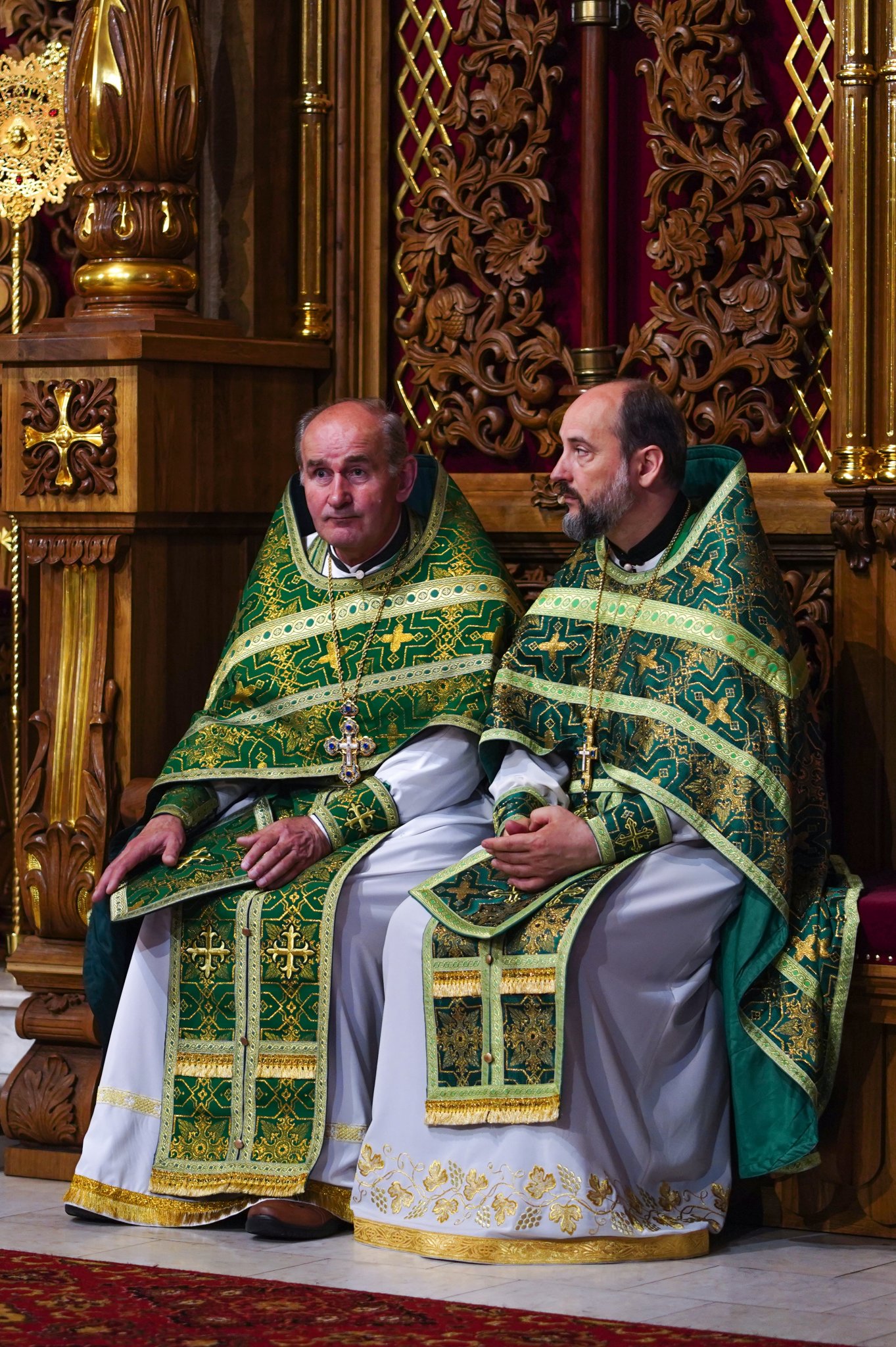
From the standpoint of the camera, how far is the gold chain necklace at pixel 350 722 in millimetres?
5727

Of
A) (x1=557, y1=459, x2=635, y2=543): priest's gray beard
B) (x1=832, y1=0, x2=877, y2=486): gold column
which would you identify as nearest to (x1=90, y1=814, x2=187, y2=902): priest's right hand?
(x1=557, y1=459, x2=635, y2=543): priest's gray beard

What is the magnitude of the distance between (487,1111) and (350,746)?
1.06 m

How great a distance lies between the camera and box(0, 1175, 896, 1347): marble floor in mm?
4551

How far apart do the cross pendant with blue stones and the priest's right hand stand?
0.41 meters

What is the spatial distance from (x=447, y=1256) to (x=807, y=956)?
1.01 m

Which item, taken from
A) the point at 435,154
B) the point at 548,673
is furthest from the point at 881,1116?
the point at 435,154

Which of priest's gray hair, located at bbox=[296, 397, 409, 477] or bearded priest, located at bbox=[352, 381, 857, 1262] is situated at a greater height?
priest's gray hair, located at bbox=[296, 397, 409, 477]

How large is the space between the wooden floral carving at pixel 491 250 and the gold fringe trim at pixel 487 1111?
7.15 feet

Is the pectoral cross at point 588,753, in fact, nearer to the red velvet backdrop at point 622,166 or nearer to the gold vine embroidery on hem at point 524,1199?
the gold vine embroidery on hem at point 524,1199

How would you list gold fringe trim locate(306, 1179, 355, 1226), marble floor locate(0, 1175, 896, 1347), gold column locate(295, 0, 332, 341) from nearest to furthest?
marble floor locate(0, 1175, 896, 1347), gold fringe trim locate(306, 1179, 355, 1226), gold column locate(295, 0, 332, 341)

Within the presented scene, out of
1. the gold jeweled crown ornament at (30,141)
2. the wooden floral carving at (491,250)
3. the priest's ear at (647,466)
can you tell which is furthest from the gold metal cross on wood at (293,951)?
the gold jeweled crown ornament at (30,141)

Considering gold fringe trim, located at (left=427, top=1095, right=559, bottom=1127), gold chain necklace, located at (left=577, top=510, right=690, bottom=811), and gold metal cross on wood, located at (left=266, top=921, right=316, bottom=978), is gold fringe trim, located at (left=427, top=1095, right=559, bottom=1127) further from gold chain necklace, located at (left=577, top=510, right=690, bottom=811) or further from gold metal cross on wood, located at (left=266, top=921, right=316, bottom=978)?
gold chain necklace, located at (left=577, top=510, right=690, bottom=811)

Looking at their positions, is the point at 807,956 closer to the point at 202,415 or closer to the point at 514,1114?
the point at 514,1114

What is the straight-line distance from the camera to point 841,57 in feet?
19.9
